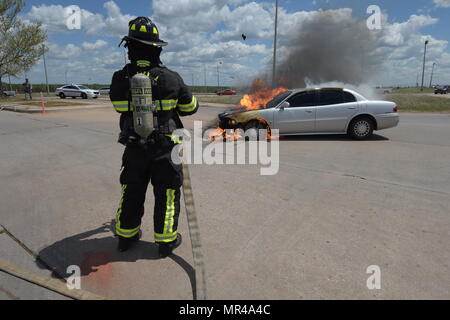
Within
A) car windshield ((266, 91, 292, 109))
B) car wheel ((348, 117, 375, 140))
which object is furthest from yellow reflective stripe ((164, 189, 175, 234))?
car wheel ((348, 117, 375, 140))

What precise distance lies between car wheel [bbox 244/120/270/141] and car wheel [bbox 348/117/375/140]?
229cm

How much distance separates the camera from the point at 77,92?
32875 mm

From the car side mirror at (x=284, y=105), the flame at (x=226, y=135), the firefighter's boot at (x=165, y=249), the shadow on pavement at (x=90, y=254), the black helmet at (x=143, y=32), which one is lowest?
the shadow on pavement at (x=90, y=254)

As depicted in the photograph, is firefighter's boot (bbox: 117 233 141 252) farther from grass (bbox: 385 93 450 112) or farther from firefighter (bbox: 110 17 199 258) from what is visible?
grass (bbox: 385 93 450 112)

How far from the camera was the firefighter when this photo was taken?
2674 mm

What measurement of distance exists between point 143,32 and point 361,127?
22.9 ft

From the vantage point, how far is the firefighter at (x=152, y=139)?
8.77 ft

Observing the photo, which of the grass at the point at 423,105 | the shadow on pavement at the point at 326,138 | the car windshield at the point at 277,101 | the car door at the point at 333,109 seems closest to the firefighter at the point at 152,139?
the car windshield at the point at 277,101

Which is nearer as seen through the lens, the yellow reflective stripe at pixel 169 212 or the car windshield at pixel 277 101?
the yellow reflective stripe at pixel 169 212

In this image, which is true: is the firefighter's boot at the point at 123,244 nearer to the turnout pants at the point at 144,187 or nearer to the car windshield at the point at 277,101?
the turnout pants at the point at 144,187

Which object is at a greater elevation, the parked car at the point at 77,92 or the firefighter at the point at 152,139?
the parked car at the point at 77,92

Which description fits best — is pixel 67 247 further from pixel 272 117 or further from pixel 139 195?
pixel 272 117

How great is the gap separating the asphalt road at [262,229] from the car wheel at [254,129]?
2142 millimetres
